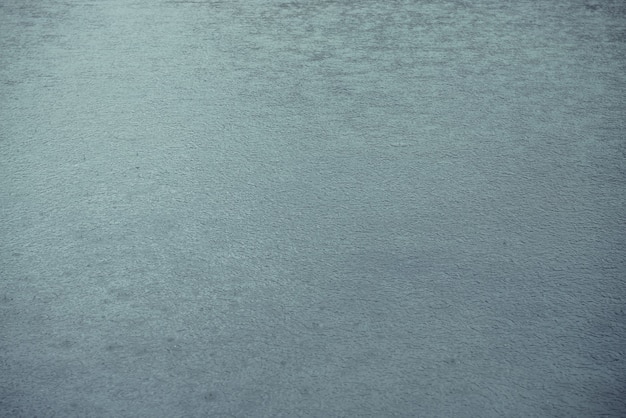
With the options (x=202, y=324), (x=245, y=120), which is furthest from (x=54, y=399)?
(x=245, y=120)

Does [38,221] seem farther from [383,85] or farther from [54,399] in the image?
[383,85]

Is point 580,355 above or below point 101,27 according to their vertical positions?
below

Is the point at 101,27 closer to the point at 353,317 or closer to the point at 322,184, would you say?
the point at 322,184

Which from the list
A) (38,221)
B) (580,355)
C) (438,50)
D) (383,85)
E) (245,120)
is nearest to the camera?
(580,355)

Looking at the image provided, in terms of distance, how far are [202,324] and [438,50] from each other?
6.25 ft

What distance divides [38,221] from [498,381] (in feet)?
4.23

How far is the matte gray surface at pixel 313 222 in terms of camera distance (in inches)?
48.5

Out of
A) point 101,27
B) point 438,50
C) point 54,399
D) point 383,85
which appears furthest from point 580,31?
point 54,399

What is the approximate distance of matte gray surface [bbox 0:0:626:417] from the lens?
123 centimetres

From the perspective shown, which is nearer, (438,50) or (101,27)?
(438,50)

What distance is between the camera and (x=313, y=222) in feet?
5.62

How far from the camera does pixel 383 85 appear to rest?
2.47 m

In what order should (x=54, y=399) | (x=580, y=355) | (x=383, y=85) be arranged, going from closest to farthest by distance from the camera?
1. (x=54, y=399)
2. (x=580, y=355)
3. (x=383, y=85)

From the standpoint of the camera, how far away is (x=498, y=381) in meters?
1.22
